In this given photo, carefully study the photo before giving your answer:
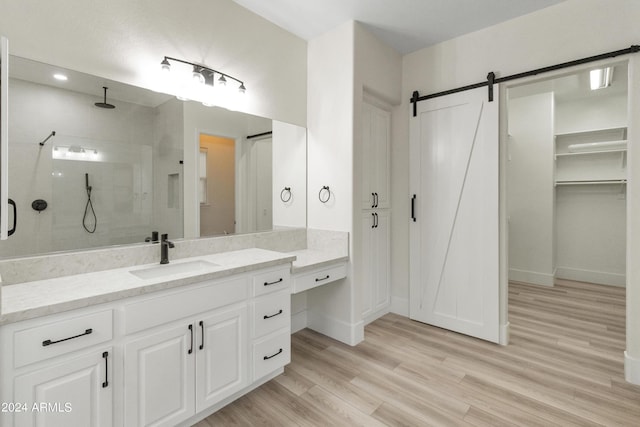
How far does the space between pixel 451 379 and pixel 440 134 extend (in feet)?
6.83

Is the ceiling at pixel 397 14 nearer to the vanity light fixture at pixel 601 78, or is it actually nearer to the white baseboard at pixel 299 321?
the vanity light fixture at pixel 601 78

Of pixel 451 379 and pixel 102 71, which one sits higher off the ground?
pixel 102 71

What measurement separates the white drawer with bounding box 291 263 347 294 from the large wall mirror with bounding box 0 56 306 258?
2.10ft

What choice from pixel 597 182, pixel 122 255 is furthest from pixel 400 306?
pixel 597 182

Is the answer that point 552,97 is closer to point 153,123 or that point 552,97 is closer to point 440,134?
point 440,134

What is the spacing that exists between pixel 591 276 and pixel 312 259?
14.8 ft

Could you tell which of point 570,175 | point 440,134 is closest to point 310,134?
point 440,134

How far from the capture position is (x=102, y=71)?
69.2 inches

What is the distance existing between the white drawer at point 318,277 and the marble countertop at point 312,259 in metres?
0.05

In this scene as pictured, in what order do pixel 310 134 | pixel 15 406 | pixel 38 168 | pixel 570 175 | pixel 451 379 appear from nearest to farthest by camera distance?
pixel 15 406 → pixel 38 168 → pixel 451 379 → pixel 310 134 → pixel 570 175

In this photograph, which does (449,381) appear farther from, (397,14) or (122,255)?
(397,14)

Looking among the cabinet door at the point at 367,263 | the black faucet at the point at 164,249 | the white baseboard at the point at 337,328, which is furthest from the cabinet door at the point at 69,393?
the cabinet door at the point at 367,263

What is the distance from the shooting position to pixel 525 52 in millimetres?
2514

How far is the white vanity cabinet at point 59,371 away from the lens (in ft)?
3.69
